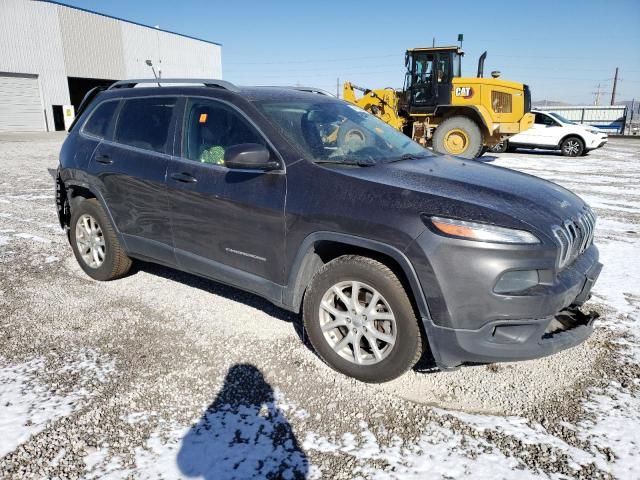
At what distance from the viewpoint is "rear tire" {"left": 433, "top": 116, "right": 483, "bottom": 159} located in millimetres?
13062

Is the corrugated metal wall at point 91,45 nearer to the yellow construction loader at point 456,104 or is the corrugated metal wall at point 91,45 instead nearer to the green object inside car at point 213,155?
the yellow construction loader at point 456,104

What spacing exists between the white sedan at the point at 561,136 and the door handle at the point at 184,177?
1551 cm

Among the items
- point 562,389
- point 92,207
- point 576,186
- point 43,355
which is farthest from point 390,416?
point 576,186

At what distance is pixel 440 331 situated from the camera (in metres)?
2.52

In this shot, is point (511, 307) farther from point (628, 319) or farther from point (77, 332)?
point (77, 332)

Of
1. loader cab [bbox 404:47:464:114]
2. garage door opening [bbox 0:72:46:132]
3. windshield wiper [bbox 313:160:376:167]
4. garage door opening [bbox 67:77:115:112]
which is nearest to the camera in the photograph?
windshield wiper [bbox 313:160:376:167]

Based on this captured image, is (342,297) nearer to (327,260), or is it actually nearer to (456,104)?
(327,260)

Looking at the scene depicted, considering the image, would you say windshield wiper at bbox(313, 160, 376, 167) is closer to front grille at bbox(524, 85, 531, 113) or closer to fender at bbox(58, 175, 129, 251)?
fender at bbox(58, 175, 129, 251)

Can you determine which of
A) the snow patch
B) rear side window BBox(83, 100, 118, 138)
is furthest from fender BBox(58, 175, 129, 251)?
the snow patch

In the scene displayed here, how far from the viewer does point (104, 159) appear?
4.10 m

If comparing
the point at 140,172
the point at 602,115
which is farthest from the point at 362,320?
Answer: the point at 602,115

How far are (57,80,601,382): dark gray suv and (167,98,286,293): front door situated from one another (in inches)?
0.4

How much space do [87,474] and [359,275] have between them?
5.48ft

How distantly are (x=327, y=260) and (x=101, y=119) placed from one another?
2709 millimetres
